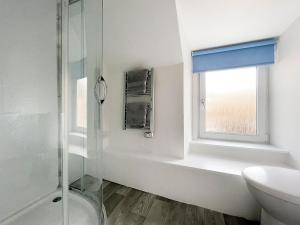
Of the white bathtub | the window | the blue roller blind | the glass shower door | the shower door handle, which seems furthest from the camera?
the window

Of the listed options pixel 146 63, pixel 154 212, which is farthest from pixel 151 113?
pixel 154 212

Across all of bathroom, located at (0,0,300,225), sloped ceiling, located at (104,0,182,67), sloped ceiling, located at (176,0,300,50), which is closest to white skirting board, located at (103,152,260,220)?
bathroom, located at (0,0,300,225)

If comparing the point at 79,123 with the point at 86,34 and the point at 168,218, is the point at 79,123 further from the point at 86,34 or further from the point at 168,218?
the point at 168,218

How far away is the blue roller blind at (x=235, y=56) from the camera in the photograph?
1408 mm

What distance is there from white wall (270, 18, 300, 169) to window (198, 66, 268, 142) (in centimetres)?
10

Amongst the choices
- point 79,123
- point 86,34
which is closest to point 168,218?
point 79,123

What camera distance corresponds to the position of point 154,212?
1.21 meters

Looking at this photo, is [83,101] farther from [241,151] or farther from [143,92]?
[241,151]

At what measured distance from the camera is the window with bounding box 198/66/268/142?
1542 millimetres

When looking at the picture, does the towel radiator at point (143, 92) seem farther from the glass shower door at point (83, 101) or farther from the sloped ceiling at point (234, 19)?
the sloped ceiling at point (234, 19)

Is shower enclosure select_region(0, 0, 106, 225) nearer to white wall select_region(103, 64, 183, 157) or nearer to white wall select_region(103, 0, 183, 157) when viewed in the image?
white wall select_region(103, 0, 183, 157)

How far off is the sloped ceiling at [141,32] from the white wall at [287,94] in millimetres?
888

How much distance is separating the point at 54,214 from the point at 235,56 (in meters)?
2.05

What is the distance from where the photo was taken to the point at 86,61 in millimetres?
1239
